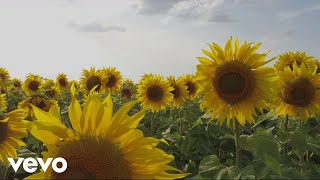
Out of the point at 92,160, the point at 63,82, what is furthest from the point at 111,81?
the point at 92,160

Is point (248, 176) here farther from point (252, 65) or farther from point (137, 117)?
point (252, 65)

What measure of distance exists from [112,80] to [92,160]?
1027cm

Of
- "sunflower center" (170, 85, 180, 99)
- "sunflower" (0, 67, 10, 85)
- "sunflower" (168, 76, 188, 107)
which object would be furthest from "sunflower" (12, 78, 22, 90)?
"sunflower center" (170, 85, 180, 99)

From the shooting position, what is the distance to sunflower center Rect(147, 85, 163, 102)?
10.6 m

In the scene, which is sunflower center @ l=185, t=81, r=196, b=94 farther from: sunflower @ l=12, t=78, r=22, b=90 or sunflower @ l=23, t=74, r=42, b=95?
sunflower @ l=12, t=78, r=22, b=90

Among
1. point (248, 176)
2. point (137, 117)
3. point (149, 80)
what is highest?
point (149, 80)

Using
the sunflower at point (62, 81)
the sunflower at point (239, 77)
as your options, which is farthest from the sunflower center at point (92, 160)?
the sunflower at point (62, 81)

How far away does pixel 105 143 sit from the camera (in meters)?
2.93

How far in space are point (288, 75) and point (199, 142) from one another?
1828mm

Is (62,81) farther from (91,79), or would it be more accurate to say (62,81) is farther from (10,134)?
(10,134)

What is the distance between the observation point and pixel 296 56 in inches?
346

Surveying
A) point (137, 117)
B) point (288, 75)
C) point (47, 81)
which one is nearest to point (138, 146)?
point (137, 117)

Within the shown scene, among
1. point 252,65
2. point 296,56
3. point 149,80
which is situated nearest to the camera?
point 252,65

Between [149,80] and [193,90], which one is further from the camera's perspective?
[193,90]
